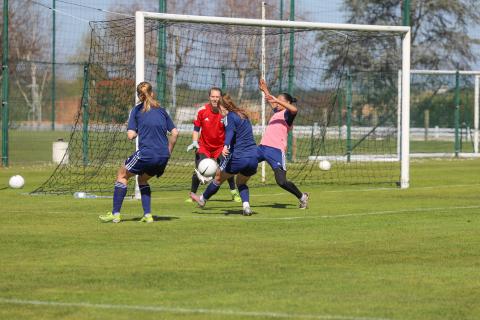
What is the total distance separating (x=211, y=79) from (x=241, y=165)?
9.01 meters

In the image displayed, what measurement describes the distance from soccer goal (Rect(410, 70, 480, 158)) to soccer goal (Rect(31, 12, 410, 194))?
24.7ft

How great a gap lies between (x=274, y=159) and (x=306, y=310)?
9.88 m

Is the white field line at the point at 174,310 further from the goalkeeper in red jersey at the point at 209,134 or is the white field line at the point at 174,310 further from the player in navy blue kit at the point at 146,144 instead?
the goalkeeper in red jersey at the point at 209,134

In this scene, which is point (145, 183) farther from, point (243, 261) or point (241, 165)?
point (243, 261)

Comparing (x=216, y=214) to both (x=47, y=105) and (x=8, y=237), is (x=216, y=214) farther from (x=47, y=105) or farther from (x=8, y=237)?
(x=47, y=105)

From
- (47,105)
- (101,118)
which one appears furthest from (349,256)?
(47,105)

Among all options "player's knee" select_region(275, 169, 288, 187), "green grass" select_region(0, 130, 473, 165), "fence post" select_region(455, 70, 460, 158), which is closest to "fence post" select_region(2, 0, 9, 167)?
"green grass" select_region(0, 130, 473, 165)

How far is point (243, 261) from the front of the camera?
492 inches

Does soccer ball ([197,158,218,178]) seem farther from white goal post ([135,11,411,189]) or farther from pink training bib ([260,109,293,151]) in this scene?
white goal post ([135,11,411,189])

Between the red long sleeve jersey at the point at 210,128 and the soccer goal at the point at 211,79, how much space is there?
56.3 inches

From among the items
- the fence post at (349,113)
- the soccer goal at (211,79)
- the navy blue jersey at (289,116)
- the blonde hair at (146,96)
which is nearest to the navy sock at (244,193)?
the navy blue jersey at (289,116)

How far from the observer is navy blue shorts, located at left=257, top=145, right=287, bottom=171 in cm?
1928

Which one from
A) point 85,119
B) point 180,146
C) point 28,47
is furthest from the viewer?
point 28,47

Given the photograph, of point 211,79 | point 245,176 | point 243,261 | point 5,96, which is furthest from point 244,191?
point 5,96
